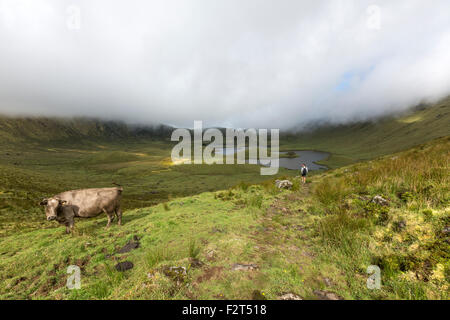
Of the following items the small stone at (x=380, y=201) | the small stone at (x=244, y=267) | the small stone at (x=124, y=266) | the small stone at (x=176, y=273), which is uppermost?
the small stone at (x=380, y=201)

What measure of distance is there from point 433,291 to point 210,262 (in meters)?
4.47

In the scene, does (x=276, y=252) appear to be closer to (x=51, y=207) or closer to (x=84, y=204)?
(x=84, y=204)

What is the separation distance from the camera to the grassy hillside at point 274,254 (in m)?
3.63

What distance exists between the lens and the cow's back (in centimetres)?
983

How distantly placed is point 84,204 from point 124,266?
6613 mm

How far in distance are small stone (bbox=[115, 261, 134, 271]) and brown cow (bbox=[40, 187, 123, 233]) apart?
502 cm

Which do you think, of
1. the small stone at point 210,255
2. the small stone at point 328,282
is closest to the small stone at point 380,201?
the small stone at point 328,282

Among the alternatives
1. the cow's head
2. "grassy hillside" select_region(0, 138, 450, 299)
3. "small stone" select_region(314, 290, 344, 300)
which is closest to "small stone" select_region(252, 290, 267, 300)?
"grassy hillside" select_region(0, 138, 450, 299)

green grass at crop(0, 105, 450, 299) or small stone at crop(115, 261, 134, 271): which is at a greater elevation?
green grass at crop(0, 105, 450, 299)

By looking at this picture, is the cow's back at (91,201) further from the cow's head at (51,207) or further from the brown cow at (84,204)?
the cow's head at (51,207)

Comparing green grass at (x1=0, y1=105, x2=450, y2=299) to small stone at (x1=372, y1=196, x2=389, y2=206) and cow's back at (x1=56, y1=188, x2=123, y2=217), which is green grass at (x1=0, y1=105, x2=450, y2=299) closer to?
small stone at (x1=372, y1=196, x2=389, y2=206)

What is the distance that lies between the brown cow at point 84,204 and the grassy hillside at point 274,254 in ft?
3.37

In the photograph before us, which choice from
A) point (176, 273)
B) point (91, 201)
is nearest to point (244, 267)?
point (176, 273)
